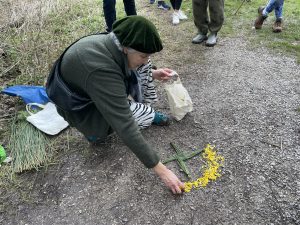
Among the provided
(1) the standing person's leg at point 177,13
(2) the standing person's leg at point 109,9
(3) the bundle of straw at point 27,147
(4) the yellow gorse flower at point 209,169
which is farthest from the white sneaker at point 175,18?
(3) the bundle of straw at point 27,147

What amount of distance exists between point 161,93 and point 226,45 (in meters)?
1.53

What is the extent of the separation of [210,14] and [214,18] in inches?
3.2

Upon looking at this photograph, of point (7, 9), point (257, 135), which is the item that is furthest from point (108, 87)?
point (7, 9)

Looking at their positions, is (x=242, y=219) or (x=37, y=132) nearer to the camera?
(x=242, y=219)

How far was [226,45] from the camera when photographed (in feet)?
14.3

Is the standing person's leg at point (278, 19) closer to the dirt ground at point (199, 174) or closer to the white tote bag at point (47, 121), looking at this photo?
the dirt ground at point (199, 174)

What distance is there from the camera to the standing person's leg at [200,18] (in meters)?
4.18

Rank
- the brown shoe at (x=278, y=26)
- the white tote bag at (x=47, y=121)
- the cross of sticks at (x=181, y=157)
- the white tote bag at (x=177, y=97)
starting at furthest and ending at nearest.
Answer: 1. the brown shoe at (x=278, y=26)
2. the white tote bag at (x=47, y=121)
3. the white tote bag at (x=177, y=97)
4. the cross of sticks at (x=181, y=157)

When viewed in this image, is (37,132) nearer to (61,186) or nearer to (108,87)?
(61,186)

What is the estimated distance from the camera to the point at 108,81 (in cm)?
183

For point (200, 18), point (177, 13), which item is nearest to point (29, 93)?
point (200, 18)

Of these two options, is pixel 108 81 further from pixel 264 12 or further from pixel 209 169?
pixel 264 12

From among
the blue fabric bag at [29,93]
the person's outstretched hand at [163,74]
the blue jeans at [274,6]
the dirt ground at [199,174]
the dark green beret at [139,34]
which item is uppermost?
the dark green beret at [139,34]

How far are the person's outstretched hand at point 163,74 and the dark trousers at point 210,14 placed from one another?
183 cm
